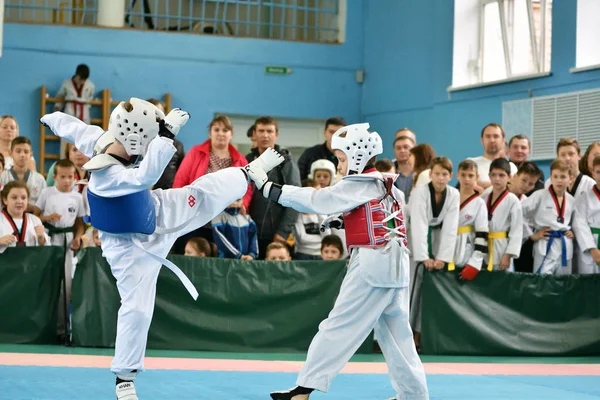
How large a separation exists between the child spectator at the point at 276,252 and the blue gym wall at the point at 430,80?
6.24m

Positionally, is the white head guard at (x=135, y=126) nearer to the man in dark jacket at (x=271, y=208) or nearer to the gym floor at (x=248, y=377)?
the gym floor at (x=248, y=377)

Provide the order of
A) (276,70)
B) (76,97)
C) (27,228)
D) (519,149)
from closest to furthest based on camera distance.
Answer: (27,228) → (519,149) → (76,97) → (276,70)

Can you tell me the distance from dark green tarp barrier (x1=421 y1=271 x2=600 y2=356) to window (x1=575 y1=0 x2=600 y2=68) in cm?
464

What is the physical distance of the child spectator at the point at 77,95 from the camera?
1528cm

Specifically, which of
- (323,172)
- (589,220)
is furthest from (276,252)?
(589,220)

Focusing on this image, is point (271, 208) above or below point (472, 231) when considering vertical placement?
above

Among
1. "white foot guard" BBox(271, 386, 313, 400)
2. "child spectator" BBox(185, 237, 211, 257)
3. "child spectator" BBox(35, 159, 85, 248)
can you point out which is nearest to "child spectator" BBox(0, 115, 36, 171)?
"child spectator" BBox(35, 159, 85, 248)

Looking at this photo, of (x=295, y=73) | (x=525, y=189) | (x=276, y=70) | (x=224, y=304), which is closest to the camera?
(x=224, y=304)

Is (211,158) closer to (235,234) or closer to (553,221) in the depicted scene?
(235,234)

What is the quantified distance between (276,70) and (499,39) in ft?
13.4

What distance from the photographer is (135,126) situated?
5340mm

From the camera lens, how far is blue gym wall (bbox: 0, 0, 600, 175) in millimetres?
15430

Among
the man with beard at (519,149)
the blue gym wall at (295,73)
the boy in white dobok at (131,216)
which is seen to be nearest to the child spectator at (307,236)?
the man with beard at (519,149)

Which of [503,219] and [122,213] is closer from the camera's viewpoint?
[122,213]
